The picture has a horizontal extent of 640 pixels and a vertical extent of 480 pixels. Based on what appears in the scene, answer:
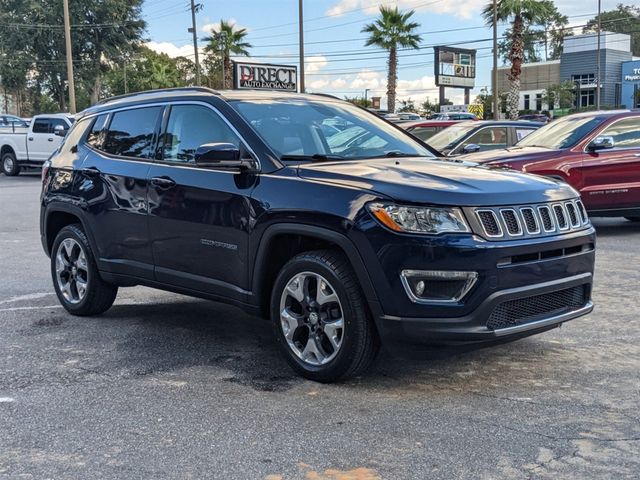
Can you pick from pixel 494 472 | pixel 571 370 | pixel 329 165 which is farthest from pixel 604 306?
pixel 494 472

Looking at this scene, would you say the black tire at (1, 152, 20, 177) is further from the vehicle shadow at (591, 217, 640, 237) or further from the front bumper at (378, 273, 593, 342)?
the front bumper at (378, 273, 593, 342)

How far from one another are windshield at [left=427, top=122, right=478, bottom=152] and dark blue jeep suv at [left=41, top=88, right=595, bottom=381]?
21.6 feet

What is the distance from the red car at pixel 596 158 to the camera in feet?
33.3

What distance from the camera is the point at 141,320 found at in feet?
20.6

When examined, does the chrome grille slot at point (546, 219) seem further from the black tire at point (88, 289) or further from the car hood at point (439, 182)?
the black tire at point (88, 289)

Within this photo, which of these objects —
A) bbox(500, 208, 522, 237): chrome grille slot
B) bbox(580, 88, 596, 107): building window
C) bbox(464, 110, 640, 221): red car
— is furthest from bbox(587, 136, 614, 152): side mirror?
bbox(580, 88, 596, 107): building window

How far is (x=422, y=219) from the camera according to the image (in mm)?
4055

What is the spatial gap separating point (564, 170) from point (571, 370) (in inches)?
235

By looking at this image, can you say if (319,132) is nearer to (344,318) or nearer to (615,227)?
(344,318)

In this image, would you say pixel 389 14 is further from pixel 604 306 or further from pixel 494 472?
pixel 494 472

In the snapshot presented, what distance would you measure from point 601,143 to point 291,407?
7566mm

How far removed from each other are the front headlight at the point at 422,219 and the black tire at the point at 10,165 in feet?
76.4

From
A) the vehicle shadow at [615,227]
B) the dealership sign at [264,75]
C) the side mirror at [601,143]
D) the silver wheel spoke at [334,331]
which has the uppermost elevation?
the dealership sign at [264,75]

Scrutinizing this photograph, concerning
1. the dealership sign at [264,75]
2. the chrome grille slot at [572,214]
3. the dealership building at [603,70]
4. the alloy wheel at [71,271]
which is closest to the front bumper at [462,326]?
the chrome grille slot at [572,214]
